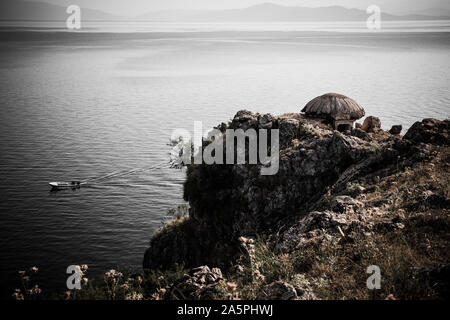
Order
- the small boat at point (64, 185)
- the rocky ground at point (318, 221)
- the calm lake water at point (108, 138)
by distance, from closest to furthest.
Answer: the rocky ground at point (318, 221) → the calm lake water at point (108, 138) → the small boat at point (64, 185)

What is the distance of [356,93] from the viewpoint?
148 meters

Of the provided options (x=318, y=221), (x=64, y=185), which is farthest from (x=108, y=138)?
(x=318, y=221)

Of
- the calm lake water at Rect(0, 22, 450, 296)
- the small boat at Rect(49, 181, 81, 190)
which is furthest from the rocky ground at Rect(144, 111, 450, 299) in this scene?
the small boat at Rect(49, 181, 81, 190)

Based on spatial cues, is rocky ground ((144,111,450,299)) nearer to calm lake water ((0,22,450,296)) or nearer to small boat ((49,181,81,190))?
calm lake water ((0,22,450,296))

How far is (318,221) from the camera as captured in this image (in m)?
15.3

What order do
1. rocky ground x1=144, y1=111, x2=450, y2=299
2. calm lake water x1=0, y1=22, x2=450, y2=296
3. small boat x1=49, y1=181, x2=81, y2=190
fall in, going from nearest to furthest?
1. rocky ground x1=144, y1=111, x2=450, y2=299
2. calm lake water x1=0, y1=22, x2=450, y2=296
3. small boat x1=49, y1=181, x2=81, y2=190

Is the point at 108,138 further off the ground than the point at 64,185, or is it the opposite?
the point at 108,138

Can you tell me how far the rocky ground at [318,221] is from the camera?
414 inches

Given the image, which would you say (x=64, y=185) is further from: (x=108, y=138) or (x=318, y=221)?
(x=318, y=221)

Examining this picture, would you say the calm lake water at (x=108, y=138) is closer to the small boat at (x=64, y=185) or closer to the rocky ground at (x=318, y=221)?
the small boat at (x=64, y=185)

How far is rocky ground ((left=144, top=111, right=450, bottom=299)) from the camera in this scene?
414 inches

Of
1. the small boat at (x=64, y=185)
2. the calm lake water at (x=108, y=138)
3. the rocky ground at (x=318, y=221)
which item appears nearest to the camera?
the rocky ground at (x=318, y=221)

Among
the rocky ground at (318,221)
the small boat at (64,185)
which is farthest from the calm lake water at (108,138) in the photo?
the rocky ground at (318,221)
